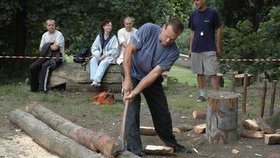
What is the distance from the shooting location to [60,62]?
9.70 metres

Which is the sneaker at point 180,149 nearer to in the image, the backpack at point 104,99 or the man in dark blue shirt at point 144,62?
the man in dark blue shirt at point 144,62

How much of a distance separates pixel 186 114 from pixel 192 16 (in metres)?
1.80

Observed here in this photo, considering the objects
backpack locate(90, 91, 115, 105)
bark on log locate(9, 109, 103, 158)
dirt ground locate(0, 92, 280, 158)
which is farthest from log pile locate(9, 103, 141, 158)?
backpack locate(90, 91, 115, 105)

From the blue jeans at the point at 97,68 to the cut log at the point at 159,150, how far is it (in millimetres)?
3810

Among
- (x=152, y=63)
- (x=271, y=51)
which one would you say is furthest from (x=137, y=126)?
(x=271, y=51)

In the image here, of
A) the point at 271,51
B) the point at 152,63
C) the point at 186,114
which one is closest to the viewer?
the point at 152,63

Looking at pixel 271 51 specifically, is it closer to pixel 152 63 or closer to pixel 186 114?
pixel 186 114

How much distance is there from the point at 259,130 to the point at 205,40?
2.42 m

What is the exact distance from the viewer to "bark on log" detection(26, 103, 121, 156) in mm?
4898

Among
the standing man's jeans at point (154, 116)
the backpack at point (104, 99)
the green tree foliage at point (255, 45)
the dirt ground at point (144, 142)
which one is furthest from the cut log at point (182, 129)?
the green tree foliage at point (255, 45)

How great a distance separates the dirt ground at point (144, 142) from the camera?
18.3 ft

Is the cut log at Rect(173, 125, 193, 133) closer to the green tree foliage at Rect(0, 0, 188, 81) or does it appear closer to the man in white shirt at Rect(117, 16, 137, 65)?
the man in white shirt at Rect(117, 16, 137, 65)

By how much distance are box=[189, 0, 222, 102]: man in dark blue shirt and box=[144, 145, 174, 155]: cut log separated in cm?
300

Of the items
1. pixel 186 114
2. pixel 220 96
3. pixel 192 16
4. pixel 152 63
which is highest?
pixel 192 16
